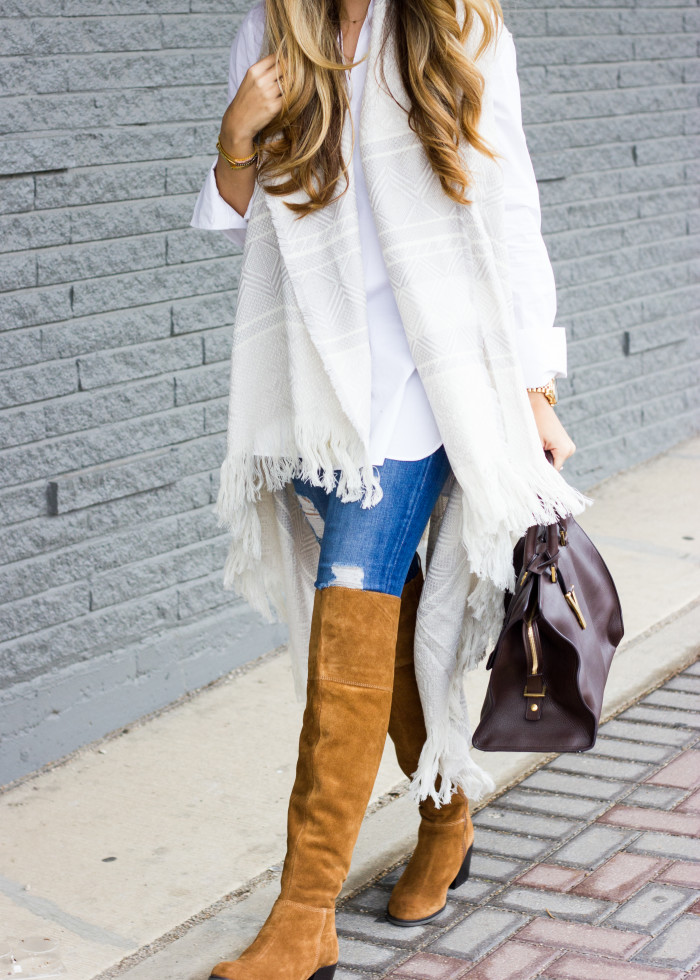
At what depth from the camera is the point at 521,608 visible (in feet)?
8.02

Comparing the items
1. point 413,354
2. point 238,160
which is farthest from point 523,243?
point 238,160

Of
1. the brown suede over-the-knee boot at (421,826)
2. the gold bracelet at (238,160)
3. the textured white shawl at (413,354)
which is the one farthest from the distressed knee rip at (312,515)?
the gold bracelet at (238,160)

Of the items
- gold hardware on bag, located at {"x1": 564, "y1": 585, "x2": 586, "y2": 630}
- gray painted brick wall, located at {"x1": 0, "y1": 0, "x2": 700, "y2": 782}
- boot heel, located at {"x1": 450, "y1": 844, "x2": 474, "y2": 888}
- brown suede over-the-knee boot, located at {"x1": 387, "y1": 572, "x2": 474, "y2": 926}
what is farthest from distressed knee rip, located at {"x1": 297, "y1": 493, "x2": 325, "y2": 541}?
gray painted brick wall, located at {"x1": 0, "y1": 0, "x2": 700, "y2": 782}

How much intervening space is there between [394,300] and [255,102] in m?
0.44

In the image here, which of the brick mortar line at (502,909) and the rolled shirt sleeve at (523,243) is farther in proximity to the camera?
the brick mortar line at (502,909)

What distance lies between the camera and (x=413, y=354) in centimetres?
237

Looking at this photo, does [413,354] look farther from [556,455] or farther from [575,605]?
[575,605]

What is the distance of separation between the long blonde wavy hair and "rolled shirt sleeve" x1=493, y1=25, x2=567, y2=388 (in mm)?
82

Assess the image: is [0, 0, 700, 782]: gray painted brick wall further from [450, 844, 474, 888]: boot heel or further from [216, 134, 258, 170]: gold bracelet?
[450, 844, 474, 888]: boot heel

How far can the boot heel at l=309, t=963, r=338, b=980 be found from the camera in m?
2.38

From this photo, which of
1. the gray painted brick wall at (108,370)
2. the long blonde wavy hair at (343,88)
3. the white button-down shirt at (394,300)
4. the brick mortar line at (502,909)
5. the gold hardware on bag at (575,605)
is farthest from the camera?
the gray painted brick wall at (108,370)

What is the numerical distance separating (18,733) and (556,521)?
1724mm

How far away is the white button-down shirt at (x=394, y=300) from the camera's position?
94.2 inches

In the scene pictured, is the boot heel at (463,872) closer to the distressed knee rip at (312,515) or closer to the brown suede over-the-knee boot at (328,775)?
the brown suede over-the-knee boot at (328,775)
